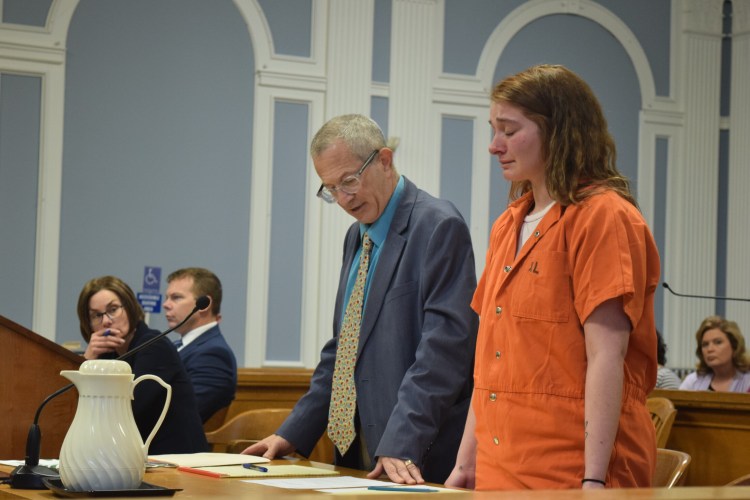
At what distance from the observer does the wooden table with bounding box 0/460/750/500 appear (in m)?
1.00

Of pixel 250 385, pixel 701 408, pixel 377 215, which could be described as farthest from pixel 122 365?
pixel 250 385

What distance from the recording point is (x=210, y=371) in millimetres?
4730

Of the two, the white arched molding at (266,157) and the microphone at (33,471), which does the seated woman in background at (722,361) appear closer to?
the white arched molding at (266,157)

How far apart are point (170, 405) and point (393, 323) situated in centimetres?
104

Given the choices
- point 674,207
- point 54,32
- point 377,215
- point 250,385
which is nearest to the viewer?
point 377,215

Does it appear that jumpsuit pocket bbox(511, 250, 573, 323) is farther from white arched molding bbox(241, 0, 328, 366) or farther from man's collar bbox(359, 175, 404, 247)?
white arched molding bbox(241, 0, 328, 366)

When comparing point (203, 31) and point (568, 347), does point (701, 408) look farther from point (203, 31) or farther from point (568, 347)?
point (203, 31)

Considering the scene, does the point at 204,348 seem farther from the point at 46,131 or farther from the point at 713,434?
the point at 46,131

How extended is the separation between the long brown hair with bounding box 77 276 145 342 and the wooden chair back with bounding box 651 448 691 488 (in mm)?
2083

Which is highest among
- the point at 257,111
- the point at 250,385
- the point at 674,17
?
the point at 674,17

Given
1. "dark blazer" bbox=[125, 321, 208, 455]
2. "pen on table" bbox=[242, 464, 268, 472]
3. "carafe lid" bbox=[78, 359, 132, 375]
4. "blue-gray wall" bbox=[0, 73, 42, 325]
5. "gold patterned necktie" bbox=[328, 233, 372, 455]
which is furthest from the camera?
"blue-gray wall" bbox=[0, 73, 42, 325]

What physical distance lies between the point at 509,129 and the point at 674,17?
7781mm

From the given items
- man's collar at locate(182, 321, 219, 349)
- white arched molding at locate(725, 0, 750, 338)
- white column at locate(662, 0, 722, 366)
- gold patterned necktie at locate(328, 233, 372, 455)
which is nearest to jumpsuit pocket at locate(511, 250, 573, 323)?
gold patterned necktie at locate(328, 233, 372, 455)

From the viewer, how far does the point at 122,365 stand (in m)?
1.99
